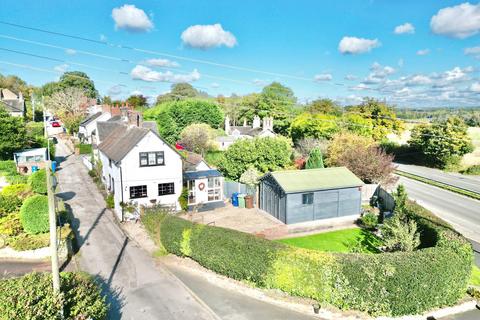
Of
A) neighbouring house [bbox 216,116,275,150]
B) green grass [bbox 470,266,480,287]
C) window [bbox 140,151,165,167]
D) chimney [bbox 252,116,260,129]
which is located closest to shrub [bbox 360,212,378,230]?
green grass [bbox 470,266,480,287]

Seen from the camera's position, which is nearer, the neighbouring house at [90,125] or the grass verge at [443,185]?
the grass verge at [443,185]

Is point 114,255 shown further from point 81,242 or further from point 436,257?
point 436,257

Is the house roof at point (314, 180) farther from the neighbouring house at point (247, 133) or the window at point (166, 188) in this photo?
the neighbouring house at point (247, 133)

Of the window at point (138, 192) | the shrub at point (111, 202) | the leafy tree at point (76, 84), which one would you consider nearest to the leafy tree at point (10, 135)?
the shrub at point (111, 202)

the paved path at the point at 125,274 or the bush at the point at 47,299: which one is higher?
the bush at the point at 47,299

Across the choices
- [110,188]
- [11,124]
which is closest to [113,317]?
[110,188]

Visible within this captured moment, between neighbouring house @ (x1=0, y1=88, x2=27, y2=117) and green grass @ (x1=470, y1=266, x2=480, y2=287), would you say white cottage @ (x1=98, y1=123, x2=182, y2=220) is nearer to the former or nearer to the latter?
green grass @ (x1=470, y1=266, x2=480, y2=287)

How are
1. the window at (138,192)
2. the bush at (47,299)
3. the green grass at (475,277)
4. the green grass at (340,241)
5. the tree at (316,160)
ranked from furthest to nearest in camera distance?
the tree at (316,160) < the window at (138,192) < the green grass at (340,241) < the green grass at (475,277) < the bush at (47,299)
